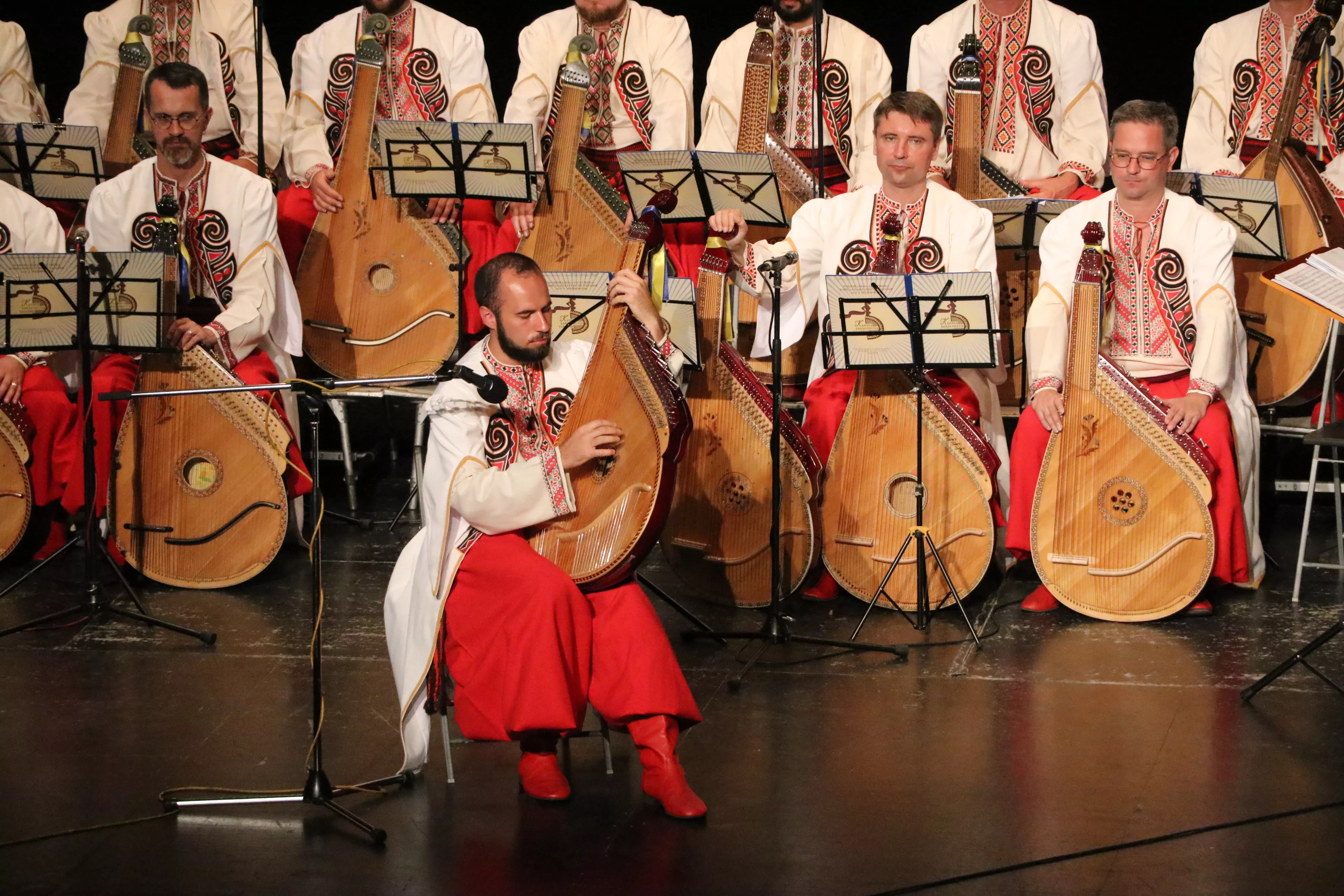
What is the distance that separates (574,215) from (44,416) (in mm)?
2177

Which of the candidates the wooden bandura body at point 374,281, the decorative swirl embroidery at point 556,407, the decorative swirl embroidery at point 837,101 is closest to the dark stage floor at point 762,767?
the decorative swirl embroidery at point 556,407

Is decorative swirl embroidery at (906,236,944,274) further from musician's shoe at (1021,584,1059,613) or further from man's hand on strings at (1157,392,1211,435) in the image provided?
musician's shoe at (1021,584,1059,613)

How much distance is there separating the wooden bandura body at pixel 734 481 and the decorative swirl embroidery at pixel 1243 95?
2772 mm

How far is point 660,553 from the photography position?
20.6 feet

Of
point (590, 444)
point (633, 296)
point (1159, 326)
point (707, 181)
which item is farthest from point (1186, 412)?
point (590, 444)

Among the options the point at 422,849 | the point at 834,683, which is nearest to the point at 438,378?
the point at 422,849

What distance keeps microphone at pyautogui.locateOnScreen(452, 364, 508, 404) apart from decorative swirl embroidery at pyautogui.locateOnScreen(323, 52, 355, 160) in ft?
12.6

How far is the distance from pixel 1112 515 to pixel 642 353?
216 cm

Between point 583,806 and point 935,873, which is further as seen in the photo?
point 583,806

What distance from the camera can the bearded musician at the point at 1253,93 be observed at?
6.98 m

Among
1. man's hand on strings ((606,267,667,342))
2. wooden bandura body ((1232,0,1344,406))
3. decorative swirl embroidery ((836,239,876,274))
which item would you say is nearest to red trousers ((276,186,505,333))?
decorative swirl embroidery ((836,239,876,274))

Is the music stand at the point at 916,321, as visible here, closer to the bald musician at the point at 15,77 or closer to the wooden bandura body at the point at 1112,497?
the wooden bandura body at the point at 1112,497

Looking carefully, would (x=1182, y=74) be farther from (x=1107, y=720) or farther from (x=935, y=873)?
(x=935, y=873)

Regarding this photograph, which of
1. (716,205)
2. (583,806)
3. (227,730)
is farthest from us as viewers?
(716,205)
